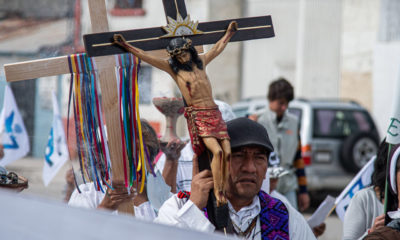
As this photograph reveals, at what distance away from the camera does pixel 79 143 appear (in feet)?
10.9

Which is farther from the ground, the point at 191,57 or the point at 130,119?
the point at 191,57

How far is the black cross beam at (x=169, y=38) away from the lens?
2.87 m

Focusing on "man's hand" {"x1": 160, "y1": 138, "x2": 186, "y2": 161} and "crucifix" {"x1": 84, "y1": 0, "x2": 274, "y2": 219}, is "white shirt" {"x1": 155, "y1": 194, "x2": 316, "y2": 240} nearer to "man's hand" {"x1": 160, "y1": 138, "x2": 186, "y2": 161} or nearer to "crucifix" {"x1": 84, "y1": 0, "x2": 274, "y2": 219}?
"crucifix" {"x1": 84, "y1": 0, "x2": 274, "y2": 219}

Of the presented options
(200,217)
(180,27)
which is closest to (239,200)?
(200,217)

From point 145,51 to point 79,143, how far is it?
640mm

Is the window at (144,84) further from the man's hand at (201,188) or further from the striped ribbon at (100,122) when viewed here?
the man's hand at (201,188)

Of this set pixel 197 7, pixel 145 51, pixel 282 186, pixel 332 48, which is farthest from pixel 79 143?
pixel 332 48

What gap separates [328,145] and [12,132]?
660 cm

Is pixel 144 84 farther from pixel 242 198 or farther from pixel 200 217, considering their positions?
pixel 200 217

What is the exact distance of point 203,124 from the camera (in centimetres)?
280

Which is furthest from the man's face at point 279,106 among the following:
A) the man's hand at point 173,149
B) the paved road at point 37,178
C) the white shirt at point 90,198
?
the white shirt at point 90,198

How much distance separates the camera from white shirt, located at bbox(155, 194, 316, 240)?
2.76 meters

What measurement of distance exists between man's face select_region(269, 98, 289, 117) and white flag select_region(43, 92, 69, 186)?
6.95 feet

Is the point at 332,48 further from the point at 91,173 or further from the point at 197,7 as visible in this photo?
the point at 91,173
